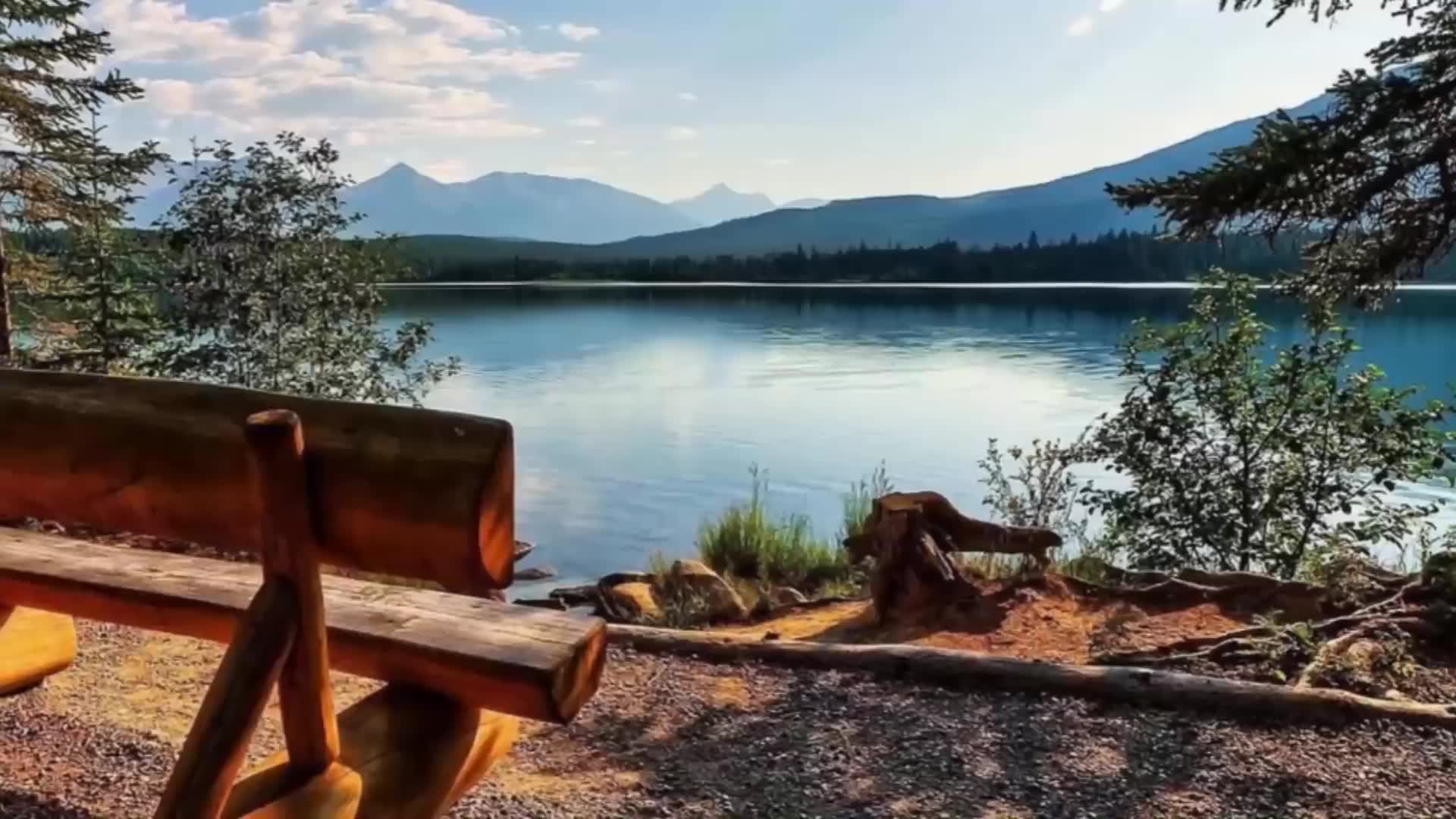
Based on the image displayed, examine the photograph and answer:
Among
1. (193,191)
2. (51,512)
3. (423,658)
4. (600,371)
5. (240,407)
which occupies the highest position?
(193,191)

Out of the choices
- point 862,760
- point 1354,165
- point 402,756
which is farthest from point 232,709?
point 1354,165

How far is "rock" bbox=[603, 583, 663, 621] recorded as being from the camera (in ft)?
22.0

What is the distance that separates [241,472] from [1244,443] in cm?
581

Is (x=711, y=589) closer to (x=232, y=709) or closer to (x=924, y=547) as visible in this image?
(x=924, y=547)

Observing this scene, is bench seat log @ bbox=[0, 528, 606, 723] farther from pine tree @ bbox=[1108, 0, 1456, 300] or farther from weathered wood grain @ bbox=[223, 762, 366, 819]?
pine tree @ bbox=[1108, 0, 1456, 300]

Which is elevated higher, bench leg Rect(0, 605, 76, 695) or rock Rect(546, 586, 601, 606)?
bench leg Rect(0, 605, 76, 695)

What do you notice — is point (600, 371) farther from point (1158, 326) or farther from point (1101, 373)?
point (1158, 326)

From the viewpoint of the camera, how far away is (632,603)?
6.93 meters

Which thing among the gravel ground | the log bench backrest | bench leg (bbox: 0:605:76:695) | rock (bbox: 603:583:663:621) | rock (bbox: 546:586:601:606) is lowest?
rock (bbox: 546:586:601:606)

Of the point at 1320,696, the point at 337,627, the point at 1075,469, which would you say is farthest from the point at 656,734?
the point at 1075,469

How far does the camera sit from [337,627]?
240 cm

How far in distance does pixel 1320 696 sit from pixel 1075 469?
24.2 ft

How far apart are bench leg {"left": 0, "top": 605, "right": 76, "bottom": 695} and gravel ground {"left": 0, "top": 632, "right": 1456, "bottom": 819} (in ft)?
0.32

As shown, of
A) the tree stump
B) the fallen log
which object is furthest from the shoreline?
the fallen log
